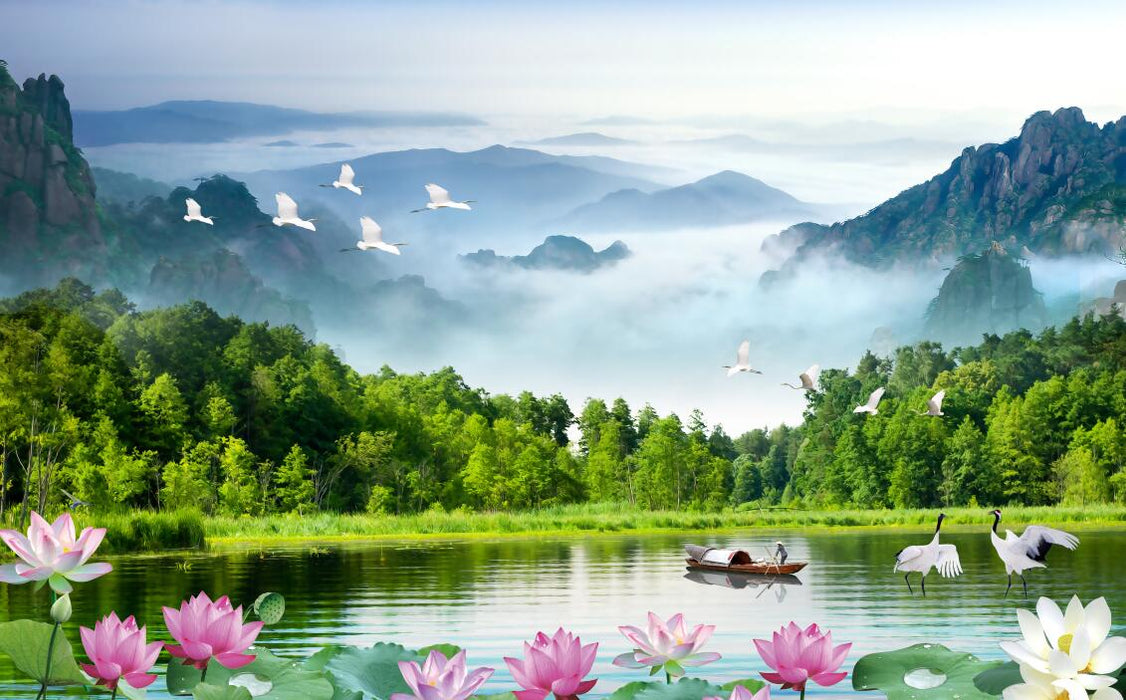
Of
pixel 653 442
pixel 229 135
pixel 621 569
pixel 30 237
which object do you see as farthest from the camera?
pixel 229 135

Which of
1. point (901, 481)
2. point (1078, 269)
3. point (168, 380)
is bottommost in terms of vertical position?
point (901, 481)

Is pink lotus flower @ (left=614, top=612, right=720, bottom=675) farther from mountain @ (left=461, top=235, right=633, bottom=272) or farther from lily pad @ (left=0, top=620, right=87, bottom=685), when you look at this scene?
mountain @ (left=461, top=235, right=633, bottom=272)

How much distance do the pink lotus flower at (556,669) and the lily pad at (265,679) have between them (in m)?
0.71

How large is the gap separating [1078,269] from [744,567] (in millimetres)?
96651

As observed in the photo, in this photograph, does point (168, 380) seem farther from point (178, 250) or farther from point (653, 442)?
point (178, 250)

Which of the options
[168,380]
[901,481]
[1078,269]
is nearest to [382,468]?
[168,380]

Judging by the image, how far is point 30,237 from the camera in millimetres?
95062

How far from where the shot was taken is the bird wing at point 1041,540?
6.19 m

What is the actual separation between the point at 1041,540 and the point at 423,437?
56.9 m

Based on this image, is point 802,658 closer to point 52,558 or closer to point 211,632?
point 211,632

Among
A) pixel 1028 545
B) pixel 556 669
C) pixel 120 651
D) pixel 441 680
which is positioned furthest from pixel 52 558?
pixel 1028 545

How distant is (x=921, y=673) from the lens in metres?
3.46

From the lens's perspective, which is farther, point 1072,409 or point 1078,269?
point 1078,269

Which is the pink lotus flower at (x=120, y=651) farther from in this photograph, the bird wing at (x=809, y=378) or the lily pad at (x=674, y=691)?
the bird wing at (x=809, y=378)
